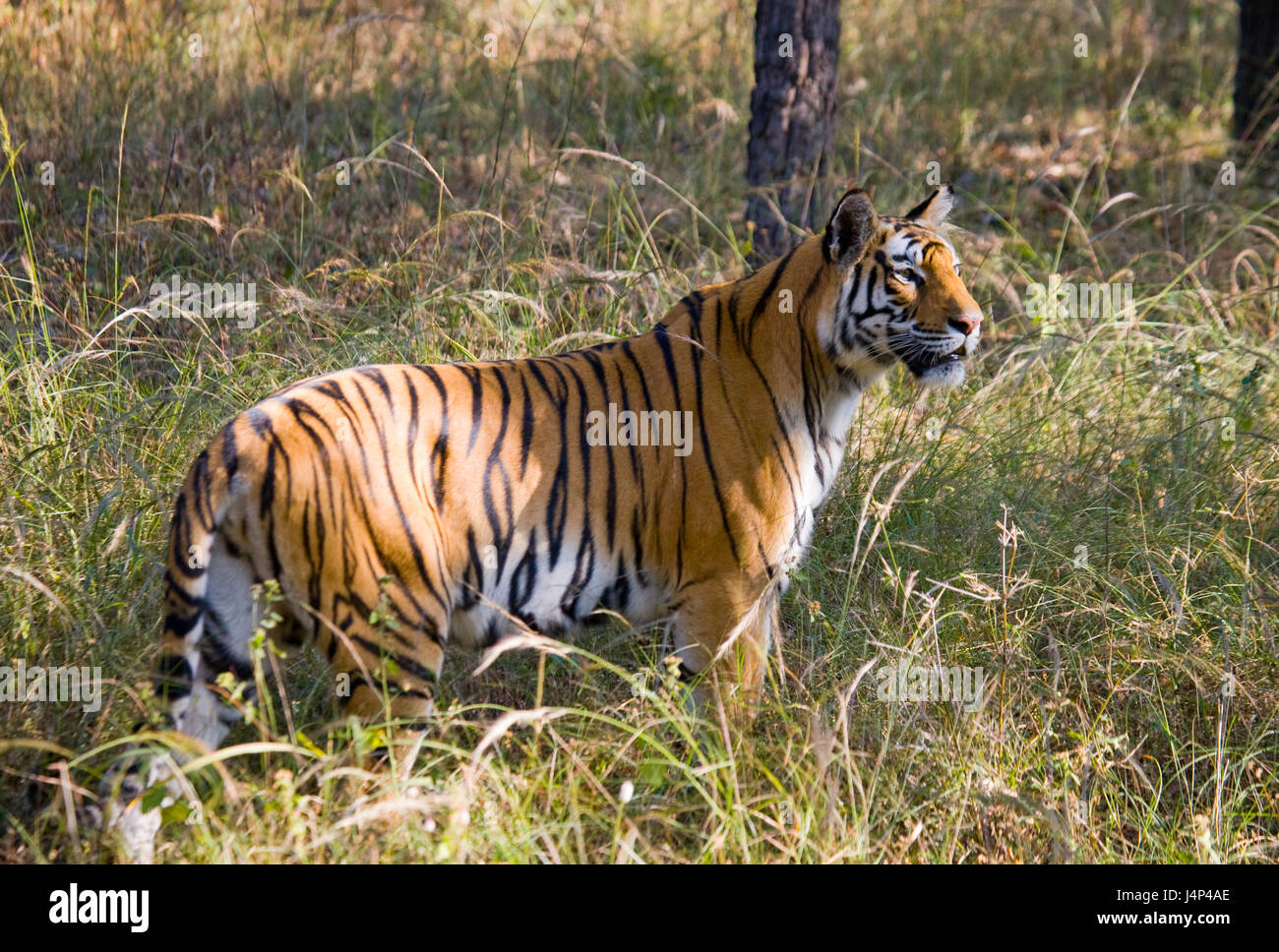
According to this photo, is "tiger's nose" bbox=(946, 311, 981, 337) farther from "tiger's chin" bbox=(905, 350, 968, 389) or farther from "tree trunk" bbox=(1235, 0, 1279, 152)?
"tree trunk" bbox=(1235, 0, 1279, 152)

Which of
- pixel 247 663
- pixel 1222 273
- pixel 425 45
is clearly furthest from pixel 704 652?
pixel 425 45

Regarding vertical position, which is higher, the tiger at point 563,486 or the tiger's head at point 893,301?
the tiger's head at point 893,301

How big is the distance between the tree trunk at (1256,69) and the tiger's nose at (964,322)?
16.8ft

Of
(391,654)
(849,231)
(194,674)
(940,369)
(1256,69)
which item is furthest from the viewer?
(1256,69)

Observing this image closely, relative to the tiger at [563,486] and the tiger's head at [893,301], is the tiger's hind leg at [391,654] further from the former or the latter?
the tiger's head at [893,301]

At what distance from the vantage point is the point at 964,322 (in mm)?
3594

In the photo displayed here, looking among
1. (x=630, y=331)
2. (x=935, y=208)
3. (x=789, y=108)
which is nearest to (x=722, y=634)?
(x=935, y=208)

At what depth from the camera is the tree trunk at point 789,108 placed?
611cm

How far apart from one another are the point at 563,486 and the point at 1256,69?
21.5 ft

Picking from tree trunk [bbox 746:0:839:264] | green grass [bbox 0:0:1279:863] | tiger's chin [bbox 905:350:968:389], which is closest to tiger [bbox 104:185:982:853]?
tiger's chin [bbox 905:350:968:389]

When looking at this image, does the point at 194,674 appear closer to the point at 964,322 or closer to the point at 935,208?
the point at 964,322

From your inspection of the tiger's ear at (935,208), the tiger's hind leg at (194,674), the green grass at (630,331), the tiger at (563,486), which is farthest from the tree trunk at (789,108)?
the tiger's hind leg at (194,674)

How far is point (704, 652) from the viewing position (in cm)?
353

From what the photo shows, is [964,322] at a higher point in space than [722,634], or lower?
higher
